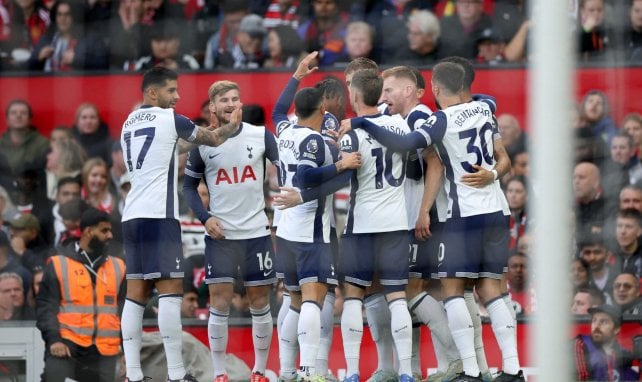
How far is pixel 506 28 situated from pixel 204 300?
269cm

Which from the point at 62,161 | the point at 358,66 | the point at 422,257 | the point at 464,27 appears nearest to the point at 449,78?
the point at 358,66

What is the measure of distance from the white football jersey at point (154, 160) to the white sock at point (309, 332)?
2.84 feet

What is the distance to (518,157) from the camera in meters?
7.65

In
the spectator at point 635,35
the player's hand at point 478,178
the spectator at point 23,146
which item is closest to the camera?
the player's hand at point 478,178

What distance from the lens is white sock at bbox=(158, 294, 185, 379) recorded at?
6.14m

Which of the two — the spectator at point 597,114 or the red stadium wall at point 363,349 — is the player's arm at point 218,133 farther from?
the spectator at point 597,114

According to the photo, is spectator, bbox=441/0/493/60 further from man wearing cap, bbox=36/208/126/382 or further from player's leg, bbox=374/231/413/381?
man wearing cap, bbox=36/208/126/382

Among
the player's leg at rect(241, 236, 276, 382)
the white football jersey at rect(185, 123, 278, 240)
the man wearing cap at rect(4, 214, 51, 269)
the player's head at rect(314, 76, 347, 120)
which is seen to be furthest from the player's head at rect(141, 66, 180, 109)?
the man wearing cap at rect(4, 214, 51, 269)

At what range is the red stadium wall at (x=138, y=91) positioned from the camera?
7.79m

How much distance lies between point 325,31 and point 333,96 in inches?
70.4

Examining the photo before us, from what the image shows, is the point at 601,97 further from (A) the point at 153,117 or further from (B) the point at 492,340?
(A) the point at 153,117

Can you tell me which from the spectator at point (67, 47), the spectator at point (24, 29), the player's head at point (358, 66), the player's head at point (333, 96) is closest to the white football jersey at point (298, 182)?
the player's head at point (333, 96)

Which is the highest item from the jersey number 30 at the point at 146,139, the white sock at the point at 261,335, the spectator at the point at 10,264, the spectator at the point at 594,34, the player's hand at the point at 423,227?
the spectator at the point at 594,34

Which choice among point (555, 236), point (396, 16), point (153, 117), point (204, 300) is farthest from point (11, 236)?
point (555, 236)
